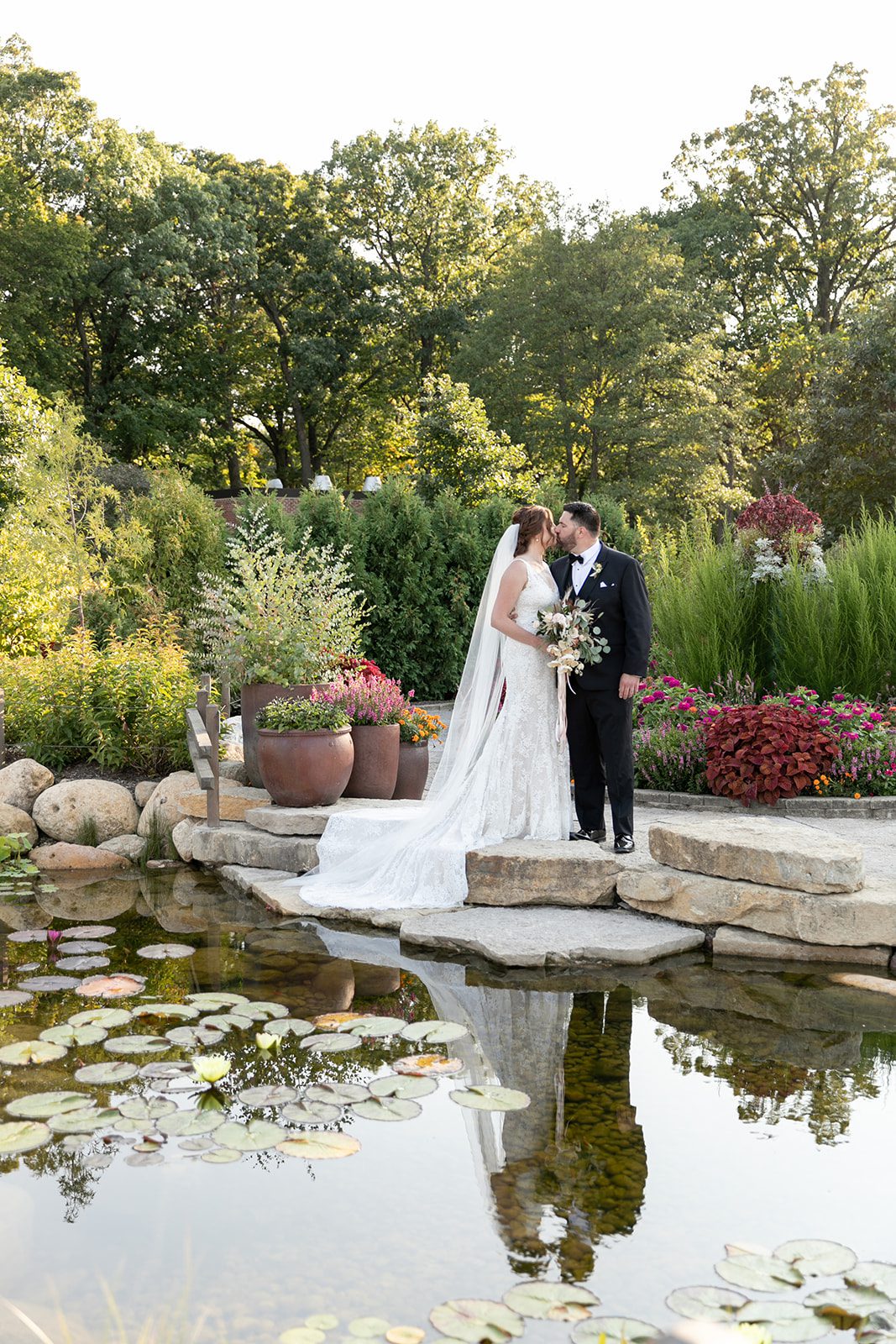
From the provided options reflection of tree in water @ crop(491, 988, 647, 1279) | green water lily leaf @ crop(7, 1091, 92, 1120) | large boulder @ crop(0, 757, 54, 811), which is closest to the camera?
reflection of tree in water @ crop(491, 988, 647, 1279)

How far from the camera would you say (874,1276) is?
2.91 m

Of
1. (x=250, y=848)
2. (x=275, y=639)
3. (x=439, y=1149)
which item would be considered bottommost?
(x=439, y=1149)

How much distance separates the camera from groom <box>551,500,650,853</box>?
20.9 feet

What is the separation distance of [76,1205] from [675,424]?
2420 cm

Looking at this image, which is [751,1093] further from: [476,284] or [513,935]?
[476,284]

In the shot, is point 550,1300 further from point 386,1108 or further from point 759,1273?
point 386,1108

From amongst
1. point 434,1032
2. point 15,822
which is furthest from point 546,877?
point 15,822

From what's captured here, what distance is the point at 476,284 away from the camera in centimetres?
3216

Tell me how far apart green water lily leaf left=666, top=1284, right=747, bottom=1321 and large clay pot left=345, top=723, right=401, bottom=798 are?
5193 millimetres

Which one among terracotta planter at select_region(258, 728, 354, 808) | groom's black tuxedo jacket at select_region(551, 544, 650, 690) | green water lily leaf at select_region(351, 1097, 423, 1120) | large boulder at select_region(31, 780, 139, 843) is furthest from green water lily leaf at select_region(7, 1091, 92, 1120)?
large boulder at select_region(31, 780, 139, 843)

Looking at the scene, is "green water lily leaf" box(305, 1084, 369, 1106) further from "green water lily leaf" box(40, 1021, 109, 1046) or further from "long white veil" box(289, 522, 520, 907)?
"long white veil" box(289, 522, 520, 907)

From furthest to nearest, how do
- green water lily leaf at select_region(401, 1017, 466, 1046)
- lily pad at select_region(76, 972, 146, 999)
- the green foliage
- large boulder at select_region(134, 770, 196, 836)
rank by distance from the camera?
the green foliage, large boulder at select_region(134, 770, 196, 836), lily pad at select_region(76, 972, 146, 999), green water lily leaf at select_region(401, 1017, 466, 1046)

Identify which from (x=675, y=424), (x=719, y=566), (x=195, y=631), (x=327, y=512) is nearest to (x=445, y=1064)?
(x=719, y=566)

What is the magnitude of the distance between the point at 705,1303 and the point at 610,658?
398 centimetres
